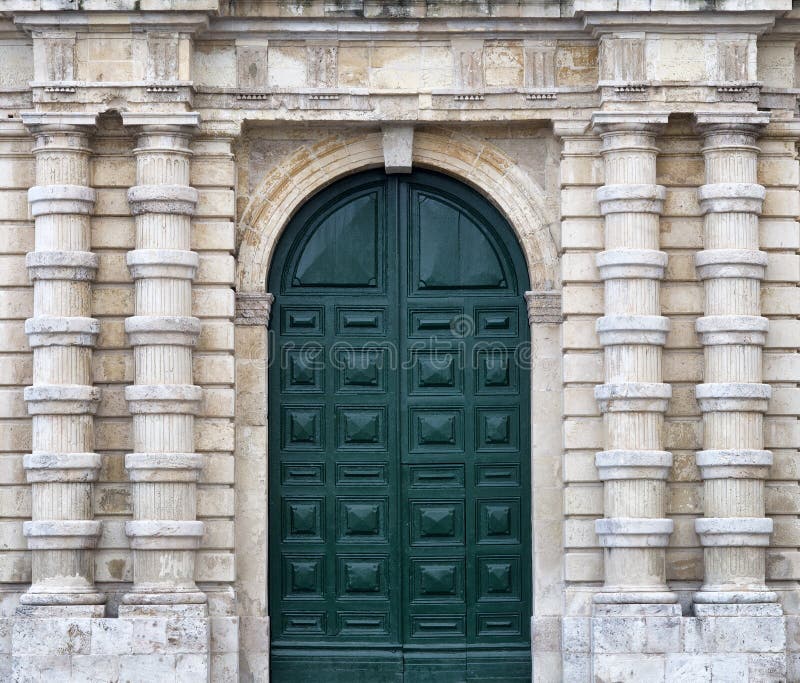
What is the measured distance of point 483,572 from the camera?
52.6ft

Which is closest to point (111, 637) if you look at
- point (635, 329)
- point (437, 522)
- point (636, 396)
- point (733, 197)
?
point (437, 522)

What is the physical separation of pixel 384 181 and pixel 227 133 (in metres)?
1.69

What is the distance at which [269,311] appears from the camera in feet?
52.5

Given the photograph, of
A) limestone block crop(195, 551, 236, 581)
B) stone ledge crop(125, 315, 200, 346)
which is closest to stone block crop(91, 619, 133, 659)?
limestone block crop(195, 551, 236, 581)

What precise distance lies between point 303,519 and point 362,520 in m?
0.58

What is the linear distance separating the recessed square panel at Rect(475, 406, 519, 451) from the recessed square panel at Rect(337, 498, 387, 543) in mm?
1164

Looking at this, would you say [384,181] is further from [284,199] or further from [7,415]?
[7,415]

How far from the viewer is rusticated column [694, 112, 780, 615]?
15195mm

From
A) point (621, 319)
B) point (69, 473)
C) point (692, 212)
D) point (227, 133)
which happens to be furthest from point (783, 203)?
point (69, 473)

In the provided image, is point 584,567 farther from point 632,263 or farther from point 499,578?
point 632,263

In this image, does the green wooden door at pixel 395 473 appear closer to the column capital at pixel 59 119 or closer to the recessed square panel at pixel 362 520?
the recessed square panel at pixel 362 520

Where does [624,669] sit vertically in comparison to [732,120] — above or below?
below

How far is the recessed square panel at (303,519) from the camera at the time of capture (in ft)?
52.5

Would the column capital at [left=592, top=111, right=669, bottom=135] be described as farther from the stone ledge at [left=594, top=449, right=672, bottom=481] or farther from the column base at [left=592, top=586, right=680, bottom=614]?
the column base at [left=592, top=586, right=680, bottom=614]
